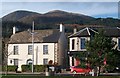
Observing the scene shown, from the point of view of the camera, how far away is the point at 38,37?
52.1m

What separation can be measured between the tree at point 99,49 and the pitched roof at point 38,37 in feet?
67.5

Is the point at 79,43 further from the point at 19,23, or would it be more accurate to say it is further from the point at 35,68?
the point at 19,23

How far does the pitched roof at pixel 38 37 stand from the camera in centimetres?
5109

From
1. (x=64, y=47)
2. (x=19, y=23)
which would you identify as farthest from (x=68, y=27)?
(x=64, y=47)

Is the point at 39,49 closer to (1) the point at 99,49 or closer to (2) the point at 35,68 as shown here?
(2) the point at 35,68

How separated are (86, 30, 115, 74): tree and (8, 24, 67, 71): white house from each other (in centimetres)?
1961

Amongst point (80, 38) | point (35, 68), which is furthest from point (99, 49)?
point (80, 38)

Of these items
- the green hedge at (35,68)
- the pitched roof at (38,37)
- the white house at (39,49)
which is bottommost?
the green hedge at (35,68)

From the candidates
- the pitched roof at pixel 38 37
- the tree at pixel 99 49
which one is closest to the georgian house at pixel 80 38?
the pitched roof at pixel 38 37

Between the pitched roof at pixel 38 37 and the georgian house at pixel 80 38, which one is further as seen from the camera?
the pitched roof at pixel 38 37

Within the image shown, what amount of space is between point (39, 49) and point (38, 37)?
220 centimetres

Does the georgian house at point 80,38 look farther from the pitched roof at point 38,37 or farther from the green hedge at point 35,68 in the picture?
the green hedge at point 35,68

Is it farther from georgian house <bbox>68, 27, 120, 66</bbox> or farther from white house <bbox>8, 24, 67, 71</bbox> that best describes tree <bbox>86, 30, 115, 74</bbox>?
white house <bbox>8, 24, 67, 71</bbox>

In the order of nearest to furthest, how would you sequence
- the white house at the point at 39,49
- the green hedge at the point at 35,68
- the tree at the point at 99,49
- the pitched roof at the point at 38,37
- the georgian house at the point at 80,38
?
the tree at the point at 99,49, the green hedge at the point at 35,68, the georgian house at the point at 80,38, the white house at the point at 39,49, the pitched roof at the point at 38,37
